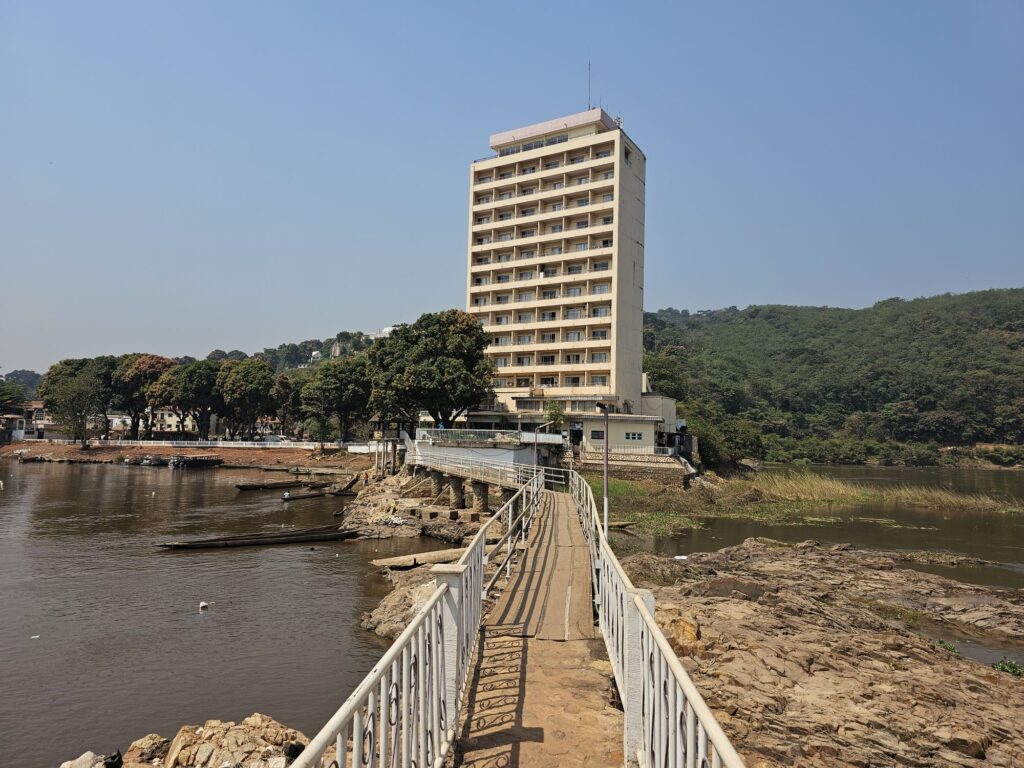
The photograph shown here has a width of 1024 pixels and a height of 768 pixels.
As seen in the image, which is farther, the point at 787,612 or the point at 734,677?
the point at 787,612

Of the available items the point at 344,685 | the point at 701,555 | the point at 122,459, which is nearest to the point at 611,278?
the point at 701,555

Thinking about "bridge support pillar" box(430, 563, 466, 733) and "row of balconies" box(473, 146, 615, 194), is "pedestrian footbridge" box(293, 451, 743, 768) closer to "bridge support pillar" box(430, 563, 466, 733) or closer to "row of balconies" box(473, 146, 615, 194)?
"bridge support pillar" box(430, 563, 466, 733)

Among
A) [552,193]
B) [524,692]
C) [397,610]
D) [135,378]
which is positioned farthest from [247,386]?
[524,692]

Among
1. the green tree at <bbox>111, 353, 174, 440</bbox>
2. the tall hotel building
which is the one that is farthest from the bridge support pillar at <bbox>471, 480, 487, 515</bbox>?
the green tree at <bbox>111, 353, 174, 440</bbox>

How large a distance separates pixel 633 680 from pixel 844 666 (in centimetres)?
853

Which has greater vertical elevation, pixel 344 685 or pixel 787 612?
pixel 787 612

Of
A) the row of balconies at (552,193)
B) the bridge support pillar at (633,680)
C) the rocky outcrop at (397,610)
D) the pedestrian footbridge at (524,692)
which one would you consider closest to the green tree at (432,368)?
the row of balconies at (552,193)

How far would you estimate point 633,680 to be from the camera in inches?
195

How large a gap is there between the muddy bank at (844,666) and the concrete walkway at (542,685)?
2.29 metres

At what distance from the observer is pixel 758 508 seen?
38375 mm

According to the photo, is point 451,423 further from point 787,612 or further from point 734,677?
point 734,677

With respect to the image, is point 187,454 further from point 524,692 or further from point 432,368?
point 524,692

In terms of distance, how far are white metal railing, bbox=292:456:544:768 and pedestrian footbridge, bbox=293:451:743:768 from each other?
0.01 metres

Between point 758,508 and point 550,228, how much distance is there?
1333 inches
